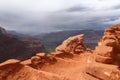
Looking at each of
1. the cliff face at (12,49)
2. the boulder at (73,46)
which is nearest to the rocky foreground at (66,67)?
the boulder at (73,46)

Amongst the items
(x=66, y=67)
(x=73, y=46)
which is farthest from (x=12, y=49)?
(x=66, y=67)

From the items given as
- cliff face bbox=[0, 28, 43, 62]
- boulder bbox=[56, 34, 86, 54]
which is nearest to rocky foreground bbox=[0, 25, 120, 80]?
boulder bbox=[56, 34, 86, 54]

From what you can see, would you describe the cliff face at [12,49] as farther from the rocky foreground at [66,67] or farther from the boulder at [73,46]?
the rocky foreground at [66,67]

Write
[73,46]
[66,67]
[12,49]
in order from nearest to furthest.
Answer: [66,67] → [73,46] → [12,49]

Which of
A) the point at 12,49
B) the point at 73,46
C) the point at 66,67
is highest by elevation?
the point at 73,46

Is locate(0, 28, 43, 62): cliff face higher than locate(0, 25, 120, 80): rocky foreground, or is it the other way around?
locate(0, 25, 120, 80): rocky foreground

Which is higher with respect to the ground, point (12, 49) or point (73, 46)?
point (73, 46)

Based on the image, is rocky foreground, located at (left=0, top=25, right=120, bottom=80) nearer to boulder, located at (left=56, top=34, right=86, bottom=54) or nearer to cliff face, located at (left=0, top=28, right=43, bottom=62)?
boulder, located at (left=56, top=34, right=86, bottom=54)

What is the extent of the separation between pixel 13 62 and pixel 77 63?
9480mm

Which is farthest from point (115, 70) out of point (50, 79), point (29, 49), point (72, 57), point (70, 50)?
point (29, 49)

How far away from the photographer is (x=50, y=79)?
20.5m

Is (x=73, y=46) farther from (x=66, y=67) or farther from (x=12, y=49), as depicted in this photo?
(x=12, y=49)

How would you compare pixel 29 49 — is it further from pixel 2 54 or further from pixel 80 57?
pixel 80 57

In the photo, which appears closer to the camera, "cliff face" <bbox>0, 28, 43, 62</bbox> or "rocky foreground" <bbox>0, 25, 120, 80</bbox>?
"rocky foreground" <bbox>0, 25, 120, 80</bbox>
